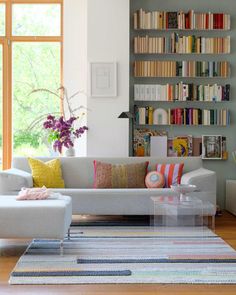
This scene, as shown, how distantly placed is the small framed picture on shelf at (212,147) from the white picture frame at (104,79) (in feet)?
4.80

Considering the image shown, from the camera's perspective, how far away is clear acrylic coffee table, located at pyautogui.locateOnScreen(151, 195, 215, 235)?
520 centimetres

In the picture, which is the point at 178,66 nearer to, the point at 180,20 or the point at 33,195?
the point at 180,20

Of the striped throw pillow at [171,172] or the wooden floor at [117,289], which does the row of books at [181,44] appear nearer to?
the striped throw pillow at [171,172]

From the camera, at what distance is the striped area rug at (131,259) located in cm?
394

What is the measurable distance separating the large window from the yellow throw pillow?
1385 millimetres

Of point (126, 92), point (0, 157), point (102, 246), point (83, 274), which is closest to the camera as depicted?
point (83, 274)

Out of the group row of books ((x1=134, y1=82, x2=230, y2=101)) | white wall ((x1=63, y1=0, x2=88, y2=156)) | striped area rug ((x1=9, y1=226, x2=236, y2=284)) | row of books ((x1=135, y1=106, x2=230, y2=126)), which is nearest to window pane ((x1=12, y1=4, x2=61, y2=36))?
white wall ((x1=63, y1=0, x2=88, y2=156))

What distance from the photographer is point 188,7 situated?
780 centimetres

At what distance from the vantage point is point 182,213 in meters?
5.20

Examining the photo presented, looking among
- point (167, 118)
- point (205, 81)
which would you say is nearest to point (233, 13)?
point (205, 81)

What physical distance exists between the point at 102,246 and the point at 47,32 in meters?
3.94

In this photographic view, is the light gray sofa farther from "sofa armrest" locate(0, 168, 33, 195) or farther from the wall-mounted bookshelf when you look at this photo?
the wall-mounted bookshelf

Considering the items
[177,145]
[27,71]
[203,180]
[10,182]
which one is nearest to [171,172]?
[203,180]

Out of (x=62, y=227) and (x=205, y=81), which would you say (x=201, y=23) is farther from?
(x=62, y=227)
